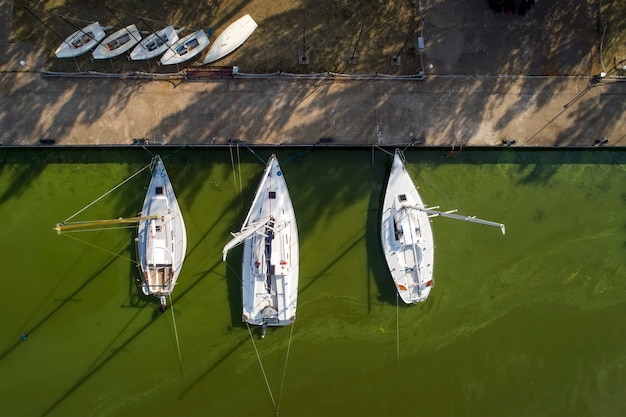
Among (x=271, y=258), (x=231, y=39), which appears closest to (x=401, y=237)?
(x=271, y=258)

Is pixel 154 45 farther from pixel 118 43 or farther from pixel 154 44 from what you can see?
pixel 118 43

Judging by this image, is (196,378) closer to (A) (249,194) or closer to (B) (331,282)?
(B) (331,282)

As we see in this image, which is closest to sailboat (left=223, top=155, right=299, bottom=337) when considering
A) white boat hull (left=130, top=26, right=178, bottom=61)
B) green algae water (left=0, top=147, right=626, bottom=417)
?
green algae water (left=0, top=147, right=626, bottom=417)

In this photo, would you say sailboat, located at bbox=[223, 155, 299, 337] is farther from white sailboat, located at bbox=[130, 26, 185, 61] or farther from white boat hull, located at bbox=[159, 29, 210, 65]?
white sailboat, located at bbox=[130, 26, 185, 61]

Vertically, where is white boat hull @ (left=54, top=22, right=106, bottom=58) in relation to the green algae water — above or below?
above

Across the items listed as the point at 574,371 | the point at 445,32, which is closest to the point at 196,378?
the point at 574,371
